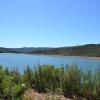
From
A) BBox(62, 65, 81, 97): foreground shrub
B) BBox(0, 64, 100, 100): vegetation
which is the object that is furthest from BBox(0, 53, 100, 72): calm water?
BBox(62, 65, 81, 97): foreground shrub

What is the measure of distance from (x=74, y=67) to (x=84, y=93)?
0.72 meters

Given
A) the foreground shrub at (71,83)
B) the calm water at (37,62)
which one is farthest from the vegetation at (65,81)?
the calm water at (37,62)

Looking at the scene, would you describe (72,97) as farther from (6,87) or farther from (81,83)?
(6,87)

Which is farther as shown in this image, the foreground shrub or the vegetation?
the foreground shrub

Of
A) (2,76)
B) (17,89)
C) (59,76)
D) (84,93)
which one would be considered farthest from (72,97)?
(17,89)

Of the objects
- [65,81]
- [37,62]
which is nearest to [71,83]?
[65,81]

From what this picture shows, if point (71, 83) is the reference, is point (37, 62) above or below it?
below

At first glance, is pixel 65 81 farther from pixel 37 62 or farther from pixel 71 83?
pixel 37 62

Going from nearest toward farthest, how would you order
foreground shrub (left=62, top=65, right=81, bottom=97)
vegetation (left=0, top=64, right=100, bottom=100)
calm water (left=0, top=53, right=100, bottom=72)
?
vegetation (left=0, top=64, right=100, bottom=100)
foreground shrub (left=62, top=65, right=81, bottom=97)
calm water (left=0, top=53, right=100, bottom=72)

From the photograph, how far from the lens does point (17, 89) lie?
533cm

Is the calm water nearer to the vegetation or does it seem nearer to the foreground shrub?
the vegetation

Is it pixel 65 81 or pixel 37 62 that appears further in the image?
Result: pixel 37 62

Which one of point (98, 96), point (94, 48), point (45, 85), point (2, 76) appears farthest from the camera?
point (94, 48)

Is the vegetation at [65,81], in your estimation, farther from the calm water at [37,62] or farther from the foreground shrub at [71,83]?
the calm water at [37,62]
